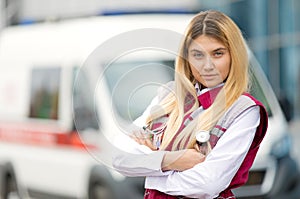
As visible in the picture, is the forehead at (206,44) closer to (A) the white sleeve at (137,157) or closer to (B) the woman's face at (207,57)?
(B) the woman's face at (207,57)

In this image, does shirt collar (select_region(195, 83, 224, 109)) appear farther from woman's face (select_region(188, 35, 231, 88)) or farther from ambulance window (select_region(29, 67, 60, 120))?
ambulance window (select_region(29, 67, 60, 120))

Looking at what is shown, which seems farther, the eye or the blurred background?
the blurred background

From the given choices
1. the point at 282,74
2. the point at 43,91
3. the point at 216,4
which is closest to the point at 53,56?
the point at 43,91

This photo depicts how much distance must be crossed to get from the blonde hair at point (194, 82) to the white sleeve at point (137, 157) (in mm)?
27

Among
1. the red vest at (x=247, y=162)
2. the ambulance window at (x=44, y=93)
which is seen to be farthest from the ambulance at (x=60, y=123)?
the red vest at (x=247, y=162)

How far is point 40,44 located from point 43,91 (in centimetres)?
52

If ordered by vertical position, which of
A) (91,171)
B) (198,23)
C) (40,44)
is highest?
(40,44)

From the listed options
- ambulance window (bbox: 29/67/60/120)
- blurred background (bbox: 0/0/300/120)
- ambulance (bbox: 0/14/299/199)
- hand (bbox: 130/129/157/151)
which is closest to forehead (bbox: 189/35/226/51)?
hand (bbox: 130/129/157/151)

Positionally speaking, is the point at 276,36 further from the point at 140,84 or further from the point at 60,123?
the point at 140,84

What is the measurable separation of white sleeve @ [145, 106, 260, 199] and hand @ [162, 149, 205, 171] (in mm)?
13

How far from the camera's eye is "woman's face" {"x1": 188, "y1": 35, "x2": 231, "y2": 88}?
227 cm

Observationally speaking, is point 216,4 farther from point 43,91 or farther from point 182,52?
point 182,52

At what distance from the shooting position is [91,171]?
26.9 feet

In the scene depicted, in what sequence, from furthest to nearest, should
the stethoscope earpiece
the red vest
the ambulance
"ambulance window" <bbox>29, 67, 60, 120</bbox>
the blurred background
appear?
the blurred background → "ambulance window" <bbox>29, 67, 60, 120</bbox> → the ambulance → the red vest → the stethoscope earpiece
